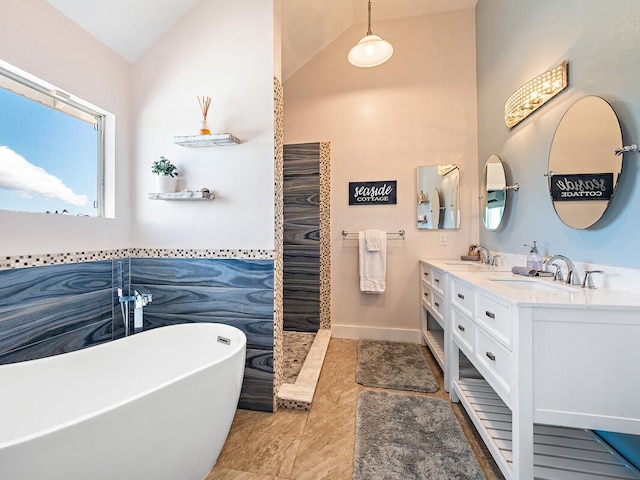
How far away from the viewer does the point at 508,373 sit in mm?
1146

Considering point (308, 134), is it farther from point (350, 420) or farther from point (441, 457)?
point (441, 457)

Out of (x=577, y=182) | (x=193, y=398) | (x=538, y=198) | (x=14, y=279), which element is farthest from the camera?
(x=538, y=198)

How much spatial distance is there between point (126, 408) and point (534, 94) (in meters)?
2.72

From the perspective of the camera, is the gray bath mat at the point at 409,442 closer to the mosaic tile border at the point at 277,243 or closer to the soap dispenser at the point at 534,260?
the mosaic tile border at the point at 277,243

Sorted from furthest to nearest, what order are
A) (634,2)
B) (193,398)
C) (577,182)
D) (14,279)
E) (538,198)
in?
(538,198)
(577,182)
(14,279)
(634,2)
(193,398)

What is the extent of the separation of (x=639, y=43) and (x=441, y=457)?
6.82 feet

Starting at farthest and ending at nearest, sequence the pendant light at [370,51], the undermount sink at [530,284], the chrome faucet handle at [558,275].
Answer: the pendant light at [370,51] → the chrome faucet handle at [558,275] → the undermount sink at [530,284]

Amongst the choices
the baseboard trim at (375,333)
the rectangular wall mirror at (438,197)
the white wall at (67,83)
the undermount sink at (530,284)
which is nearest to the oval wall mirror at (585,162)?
the undermount sink at (530,284)

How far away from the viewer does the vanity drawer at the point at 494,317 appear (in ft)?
3.80

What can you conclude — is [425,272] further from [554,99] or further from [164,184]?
[164,184]

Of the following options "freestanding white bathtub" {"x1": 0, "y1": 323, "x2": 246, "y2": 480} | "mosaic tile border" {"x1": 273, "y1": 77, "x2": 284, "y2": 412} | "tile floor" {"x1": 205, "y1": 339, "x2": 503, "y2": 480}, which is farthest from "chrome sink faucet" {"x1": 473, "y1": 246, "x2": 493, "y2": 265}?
"freestanding white bathtub" {"x1": 0, "y1": 323, "x2": 246, "y2": 480}

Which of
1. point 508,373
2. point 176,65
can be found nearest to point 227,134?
point 176,65

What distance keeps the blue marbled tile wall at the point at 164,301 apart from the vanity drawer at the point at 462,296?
120 cm

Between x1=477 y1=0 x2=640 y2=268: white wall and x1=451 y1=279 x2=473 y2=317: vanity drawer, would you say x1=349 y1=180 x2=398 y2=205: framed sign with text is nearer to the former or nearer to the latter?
x1=477 y1=0 x2=640 y2=268: white wall
